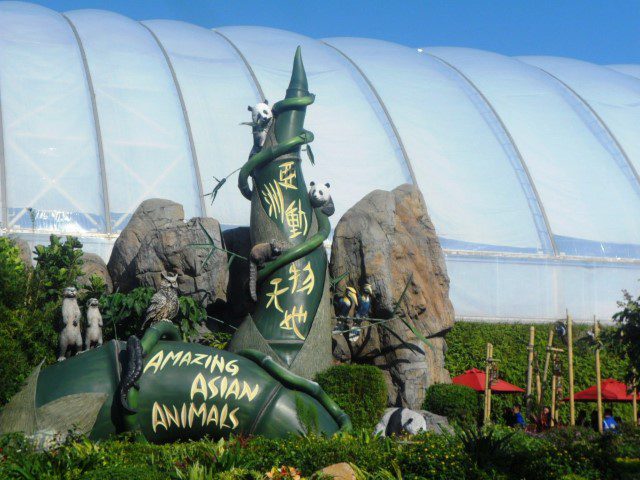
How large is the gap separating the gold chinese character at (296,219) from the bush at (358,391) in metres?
2.62

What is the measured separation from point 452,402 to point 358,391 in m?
2.11

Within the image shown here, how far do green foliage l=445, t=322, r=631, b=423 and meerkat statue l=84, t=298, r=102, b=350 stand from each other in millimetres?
8362

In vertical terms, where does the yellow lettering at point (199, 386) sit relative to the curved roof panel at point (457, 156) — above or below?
below

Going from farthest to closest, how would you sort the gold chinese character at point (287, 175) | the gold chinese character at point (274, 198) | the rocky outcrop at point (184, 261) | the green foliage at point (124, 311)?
the rocky outcrop at point (184, 261) < the green foliage at point (124, 311) < the gold chinese character at point (287, 175) < the gold chinese character at point (274, 198)

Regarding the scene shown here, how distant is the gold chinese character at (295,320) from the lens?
51.5 ft

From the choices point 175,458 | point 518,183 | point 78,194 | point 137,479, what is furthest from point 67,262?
point 518,183

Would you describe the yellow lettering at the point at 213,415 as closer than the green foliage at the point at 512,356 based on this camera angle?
Yes

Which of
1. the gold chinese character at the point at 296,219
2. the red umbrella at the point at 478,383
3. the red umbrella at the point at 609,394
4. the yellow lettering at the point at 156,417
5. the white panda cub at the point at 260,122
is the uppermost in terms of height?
the white panda cub at the point at 260,122

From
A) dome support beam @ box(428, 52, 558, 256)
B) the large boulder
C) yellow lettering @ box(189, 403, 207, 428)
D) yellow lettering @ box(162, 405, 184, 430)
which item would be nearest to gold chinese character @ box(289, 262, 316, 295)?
the large boulder

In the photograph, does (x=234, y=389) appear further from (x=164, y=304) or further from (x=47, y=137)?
(x=47, y=137)

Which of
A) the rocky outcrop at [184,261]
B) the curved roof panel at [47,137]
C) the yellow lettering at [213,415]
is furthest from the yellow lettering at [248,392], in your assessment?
the curved roof panel at [47,137]

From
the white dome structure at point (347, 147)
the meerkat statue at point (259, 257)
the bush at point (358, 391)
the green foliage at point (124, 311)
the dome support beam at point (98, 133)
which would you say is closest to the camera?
the bush at point (358, 391)

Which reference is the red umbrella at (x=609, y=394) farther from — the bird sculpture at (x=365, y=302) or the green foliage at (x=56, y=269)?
the green foliage at (x=56, y=269)

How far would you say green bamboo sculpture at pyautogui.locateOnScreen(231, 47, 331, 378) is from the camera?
51.4 feet
